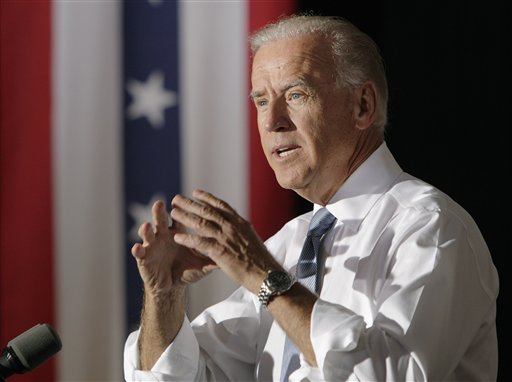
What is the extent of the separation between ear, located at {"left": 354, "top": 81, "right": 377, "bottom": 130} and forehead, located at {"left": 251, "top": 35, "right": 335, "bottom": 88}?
0.08 m

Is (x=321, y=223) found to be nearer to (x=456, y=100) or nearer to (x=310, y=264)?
(x=310, y=264)

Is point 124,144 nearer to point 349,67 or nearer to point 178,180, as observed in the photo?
point 178,180

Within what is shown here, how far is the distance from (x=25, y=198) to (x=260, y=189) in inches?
28.5

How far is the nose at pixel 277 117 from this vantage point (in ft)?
6.29

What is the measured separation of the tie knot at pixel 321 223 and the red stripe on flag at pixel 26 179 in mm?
1078

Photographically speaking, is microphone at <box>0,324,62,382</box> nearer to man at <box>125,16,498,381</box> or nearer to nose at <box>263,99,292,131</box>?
man at <box>125,16,498,381</box>

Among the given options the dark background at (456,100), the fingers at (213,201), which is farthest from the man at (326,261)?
the dark background at (456,100)

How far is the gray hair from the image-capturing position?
196cm

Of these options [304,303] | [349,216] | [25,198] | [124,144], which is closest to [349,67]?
[349,216]

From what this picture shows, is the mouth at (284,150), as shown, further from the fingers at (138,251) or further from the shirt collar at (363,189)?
the fingers at (138,251)

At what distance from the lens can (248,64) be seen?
275 centimetres

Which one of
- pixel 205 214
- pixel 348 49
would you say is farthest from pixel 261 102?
pixel 205 214

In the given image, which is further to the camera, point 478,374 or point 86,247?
point 86,247

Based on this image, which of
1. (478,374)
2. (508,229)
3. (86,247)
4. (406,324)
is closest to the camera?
(406,324)
